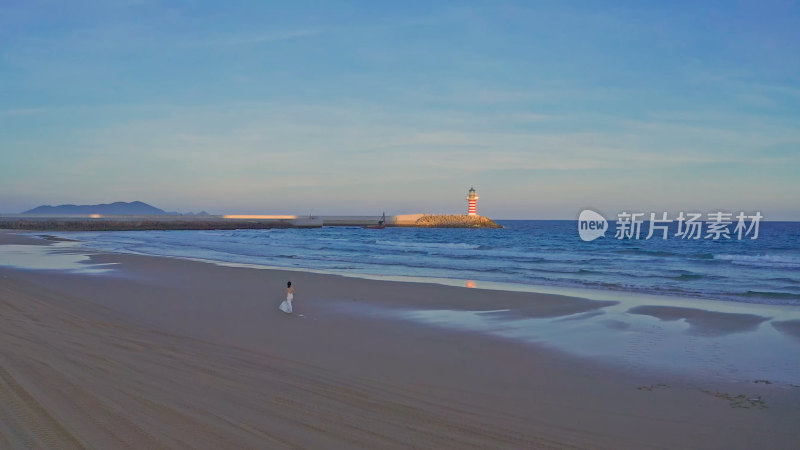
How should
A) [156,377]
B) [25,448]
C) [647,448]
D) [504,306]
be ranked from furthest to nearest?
1. [504,306]
2. [156,377]
3. [647,448]
4. [25,448]

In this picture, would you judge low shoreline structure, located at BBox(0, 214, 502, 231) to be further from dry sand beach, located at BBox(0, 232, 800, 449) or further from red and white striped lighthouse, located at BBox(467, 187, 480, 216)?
dry sand beach, located at BBox(0, 232, 800, 449)

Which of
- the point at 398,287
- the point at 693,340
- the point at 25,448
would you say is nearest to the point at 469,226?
the point at 398,287

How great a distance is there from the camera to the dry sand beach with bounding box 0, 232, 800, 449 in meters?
5.15

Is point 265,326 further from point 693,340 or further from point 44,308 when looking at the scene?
point 693,340

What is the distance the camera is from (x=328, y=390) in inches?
263

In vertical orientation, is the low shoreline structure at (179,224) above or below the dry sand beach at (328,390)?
above

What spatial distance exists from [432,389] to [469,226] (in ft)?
342

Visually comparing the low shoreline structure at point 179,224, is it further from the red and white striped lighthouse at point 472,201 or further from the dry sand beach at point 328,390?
the dry sand beach at point 328,390

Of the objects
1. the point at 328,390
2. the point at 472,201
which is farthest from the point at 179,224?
the point at 328,390

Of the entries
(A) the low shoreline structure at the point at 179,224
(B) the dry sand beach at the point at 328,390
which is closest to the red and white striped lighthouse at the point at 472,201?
(A) the low shoreline structure at the point at 179,224

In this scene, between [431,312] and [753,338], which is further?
[431,312]

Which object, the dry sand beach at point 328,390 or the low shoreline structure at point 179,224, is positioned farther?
the low shoreline structure at point 179,224

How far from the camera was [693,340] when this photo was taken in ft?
35.2

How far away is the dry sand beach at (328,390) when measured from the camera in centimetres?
515
